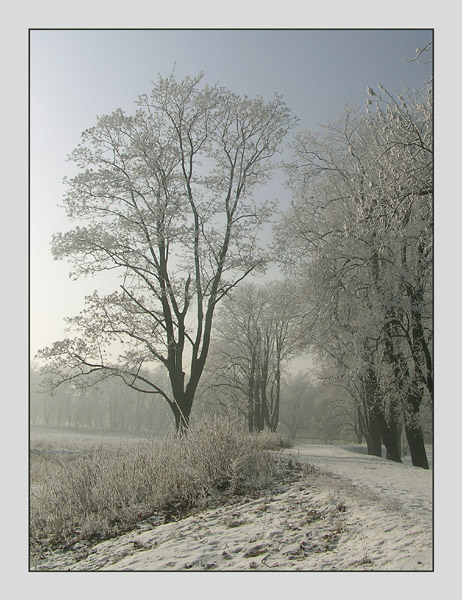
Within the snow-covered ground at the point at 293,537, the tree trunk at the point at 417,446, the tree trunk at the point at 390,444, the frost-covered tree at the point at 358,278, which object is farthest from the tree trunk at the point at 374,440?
the snow-covered ground at the point at 293,537

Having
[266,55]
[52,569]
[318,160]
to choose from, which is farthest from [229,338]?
[52,569]

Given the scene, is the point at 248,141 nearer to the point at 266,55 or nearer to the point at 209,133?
the point at 209,133

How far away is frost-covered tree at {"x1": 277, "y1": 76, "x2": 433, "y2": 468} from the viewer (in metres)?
9.16

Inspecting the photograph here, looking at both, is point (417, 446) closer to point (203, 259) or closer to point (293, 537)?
point (203, 259)

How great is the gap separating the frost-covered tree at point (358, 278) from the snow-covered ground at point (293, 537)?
3.92 metres

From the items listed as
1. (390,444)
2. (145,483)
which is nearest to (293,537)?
(145,483)

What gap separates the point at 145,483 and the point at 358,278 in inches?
228

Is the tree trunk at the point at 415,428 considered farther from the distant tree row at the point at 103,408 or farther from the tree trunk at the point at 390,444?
the distant tree row at the point at 103,408

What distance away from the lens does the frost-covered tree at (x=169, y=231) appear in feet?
31.4

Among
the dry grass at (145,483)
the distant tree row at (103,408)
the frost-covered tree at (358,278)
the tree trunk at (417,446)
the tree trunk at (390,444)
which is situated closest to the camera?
the dry grass at (145,483)

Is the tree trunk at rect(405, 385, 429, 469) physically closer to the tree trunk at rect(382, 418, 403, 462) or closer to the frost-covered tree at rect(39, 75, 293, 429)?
the tree trunk at rect(382, 418, 403, 462)

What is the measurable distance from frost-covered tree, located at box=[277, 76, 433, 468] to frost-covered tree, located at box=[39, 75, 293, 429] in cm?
127

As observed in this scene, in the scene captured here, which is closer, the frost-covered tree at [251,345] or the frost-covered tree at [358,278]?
the frost-covered tree at [358,278]

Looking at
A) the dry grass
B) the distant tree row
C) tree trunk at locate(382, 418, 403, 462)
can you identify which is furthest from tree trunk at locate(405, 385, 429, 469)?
the distant tree row
